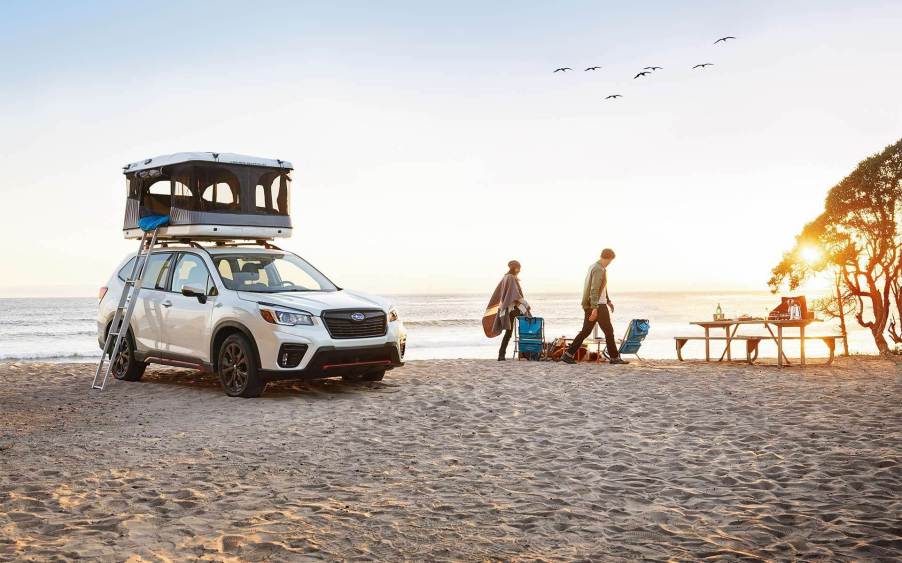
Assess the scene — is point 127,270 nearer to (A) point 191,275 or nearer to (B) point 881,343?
(A) point 191,275

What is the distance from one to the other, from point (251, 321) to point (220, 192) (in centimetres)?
236

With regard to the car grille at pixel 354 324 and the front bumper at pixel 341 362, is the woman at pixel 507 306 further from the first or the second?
the car grille at pixel 354 324

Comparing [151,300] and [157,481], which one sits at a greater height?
[151,300]

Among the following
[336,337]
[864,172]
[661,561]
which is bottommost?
[661,561]

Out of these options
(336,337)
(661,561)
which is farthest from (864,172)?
(661,561)

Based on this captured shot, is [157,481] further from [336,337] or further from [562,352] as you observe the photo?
[562,352]

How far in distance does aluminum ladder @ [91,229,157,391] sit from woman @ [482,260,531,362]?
6.32m

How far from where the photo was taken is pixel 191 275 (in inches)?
434

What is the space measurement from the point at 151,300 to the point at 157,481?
6.03 m

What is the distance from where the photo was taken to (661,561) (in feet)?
14.1

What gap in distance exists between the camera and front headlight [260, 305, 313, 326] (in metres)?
9.77

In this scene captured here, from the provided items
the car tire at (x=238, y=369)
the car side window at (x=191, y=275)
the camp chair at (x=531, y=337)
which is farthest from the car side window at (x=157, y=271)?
the camp chair at (x=531, y=337)

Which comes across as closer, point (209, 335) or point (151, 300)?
point (209, 335)

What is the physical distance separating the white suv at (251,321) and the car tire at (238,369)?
0.01 m
